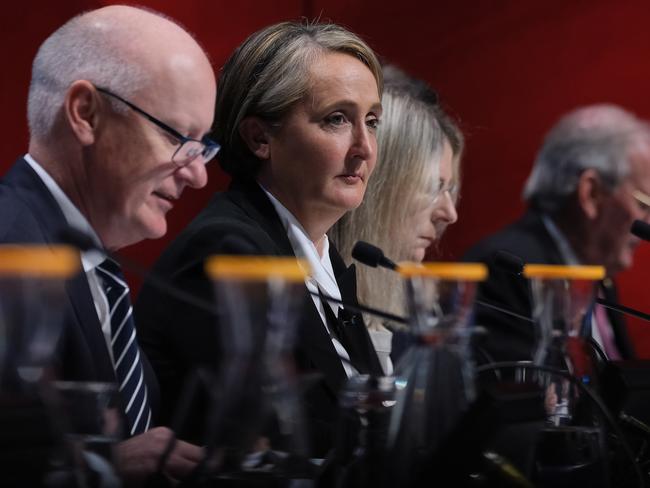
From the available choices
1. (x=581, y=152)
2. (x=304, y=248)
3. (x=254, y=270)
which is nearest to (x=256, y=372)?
(x=254, y=270)

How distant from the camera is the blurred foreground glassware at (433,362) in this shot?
1059 mm

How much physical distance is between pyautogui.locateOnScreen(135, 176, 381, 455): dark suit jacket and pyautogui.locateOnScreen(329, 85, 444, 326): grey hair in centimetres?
50

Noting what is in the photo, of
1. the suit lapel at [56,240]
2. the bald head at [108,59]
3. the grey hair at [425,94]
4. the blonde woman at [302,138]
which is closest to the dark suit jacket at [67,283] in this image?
the suit lapel at [56,240]

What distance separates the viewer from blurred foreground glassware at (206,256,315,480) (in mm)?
892

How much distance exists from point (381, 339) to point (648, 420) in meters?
0.99

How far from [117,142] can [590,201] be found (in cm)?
180

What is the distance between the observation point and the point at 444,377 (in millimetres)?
1093

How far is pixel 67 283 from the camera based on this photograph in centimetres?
149

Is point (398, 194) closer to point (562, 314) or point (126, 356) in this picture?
point (126, 356)

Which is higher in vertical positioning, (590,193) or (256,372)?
(590,193)

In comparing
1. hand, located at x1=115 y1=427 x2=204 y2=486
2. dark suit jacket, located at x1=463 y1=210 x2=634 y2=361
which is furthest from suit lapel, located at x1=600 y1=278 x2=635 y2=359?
hand, located at x1=115 y1=427 x2=204 y2=486

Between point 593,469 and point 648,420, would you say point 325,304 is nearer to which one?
point 648,420

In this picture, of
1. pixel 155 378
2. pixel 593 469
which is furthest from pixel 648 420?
pixel 155 378

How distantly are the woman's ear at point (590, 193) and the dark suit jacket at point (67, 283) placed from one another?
6.15ft
